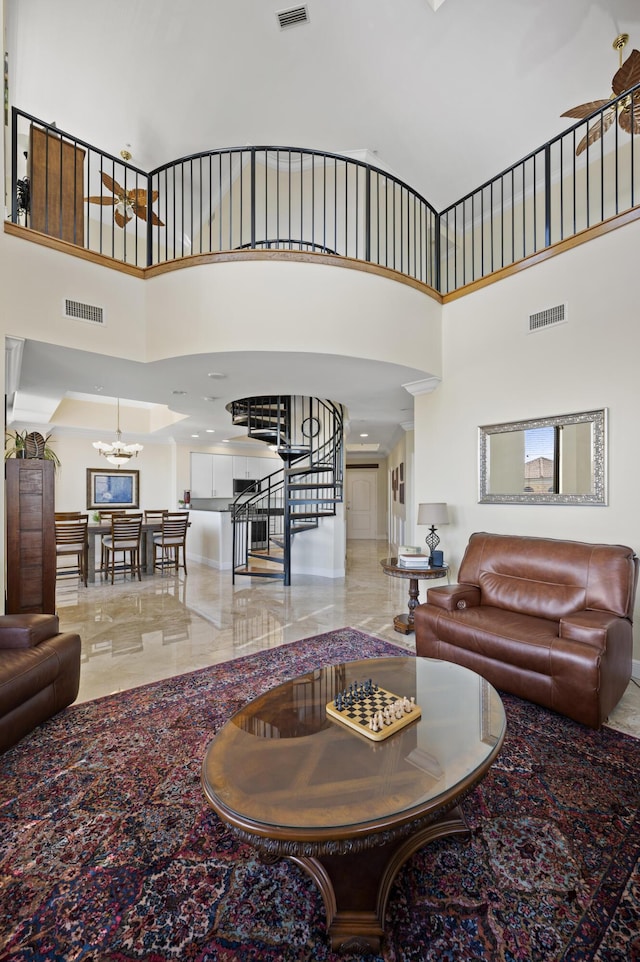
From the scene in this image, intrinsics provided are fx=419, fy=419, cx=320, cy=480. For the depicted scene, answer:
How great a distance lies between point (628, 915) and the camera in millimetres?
1306

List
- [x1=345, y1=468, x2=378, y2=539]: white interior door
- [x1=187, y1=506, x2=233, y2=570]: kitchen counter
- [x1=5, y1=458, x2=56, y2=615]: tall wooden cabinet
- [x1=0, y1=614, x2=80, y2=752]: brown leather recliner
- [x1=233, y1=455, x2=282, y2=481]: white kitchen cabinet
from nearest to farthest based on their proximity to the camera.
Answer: [x1=0, y1=614, x2=80, y2=752]: brown leather recliner
[x1=5, y1=458, x2=56, y2=615]: tall wooden cabinet
[x1=187, y1=506, x2=233, y2=570]: kitchen counter
[x1=233, y1=455, x2=282, y2=481]: white kitchen cabinet
[x1=345, y1=468, x2=378, y2=539]: white interior door

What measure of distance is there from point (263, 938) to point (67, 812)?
1.02 meters

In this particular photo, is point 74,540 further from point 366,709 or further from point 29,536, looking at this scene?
point 366,709

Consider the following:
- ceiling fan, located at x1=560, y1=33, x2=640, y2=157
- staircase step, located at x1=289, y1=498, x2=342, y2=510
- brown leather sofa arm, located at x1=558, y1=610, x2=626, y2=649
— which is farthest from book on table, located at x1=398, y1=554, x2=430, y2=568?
ceiling fan, located at x1=560, y1=33, x2=640, y2=157

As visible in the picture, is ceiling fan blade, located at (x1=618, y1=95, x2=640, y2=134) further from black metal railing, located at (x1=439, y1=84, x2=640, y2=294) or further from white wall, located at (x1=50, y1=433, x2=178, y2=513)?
white wall, located at (x1=50, y1=433, x2=178, y2=513)

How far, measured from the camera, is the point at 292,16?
3809 mm

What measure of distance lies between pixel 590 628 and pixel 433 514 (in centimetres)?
178

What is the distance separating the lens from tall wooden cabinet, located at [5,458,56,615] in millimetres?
3221

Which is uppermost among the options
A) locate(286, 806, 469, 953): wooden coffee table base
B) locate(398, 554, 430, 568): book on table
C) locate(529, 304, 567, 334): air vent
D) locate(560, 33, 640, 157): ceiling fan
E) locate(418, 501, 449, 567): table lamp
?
locate(560, 33, 640, 157): ceiling fan

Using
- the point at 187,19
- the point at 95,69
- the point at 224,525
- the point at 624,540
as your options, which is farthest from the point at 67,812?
the point at 95,69

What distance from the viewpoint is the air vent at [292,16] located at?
148 inches

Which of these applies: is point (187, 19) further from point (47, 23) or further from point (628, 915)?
point (628, 915)

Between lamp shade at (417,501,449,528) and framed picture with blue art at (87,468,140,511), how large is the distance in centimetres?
708

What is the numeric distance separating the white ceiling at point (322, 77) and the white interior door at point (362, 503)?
302 inches
